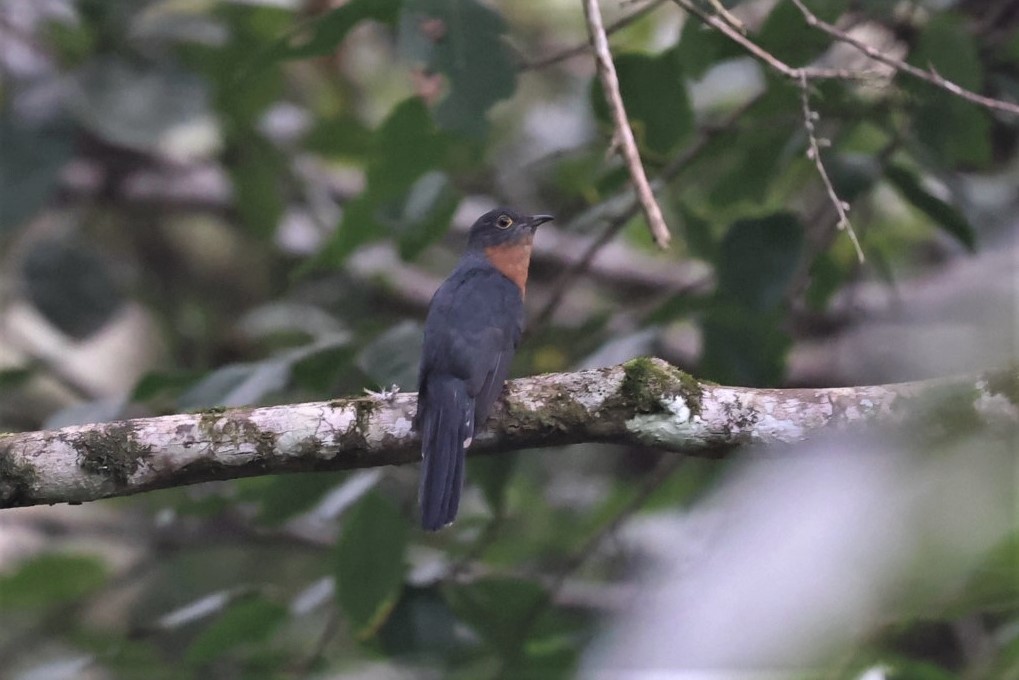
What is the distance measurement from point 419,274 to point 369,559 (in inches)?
148

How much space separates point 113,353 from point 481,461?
3.52 m

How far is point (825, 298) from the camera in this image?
4.33m

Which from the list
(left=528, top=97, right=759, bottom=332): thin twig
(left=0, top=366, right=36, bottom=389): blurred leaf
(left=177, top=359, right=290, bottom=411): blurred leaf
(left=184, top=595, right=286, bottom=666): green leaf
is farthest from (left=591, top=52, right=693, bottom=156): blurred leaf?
(left=0, top=366, right=36, bottom=389): blurred leaf

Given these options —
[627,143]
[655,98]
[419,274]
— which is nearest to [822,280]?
[655,98]

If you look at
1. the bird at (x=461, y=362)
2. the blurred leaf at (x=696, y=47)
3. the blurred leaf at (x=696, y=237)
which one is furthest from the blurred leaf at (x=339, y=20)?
the blurred leaf at (x=696, y=237)

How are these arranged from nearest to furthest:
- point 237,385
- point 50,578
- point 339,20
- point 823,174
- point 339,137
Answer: point 823,174, point 237,385, point 339,20, point 50,578, point 339,137

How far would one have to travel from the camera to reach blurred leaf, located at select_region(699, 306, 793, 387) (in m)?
3.78

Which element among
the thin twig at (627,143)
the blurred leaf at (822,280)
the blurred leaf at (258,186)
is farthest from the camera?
the blurred leaf at (258,186)

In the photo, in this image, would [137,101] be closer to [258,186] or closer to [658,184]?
[258,186]

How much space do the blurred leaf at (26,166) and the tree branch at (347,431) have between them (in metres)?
2.03

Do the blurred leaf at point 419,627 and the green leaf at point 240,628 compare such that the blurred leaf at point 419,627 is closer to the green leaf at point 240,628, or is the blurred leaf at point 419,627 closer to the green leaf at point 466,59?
the green leaf at point 240,628

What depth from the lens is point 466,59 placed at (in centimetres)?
364

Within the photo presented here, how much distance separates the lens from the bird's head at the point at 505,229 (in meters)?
5.06

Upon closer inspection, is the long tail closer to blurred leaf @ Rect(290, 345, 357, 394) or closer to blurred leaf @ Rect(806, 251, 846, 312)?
blurred leaf @ Rect(290, 345, 357, 394)
